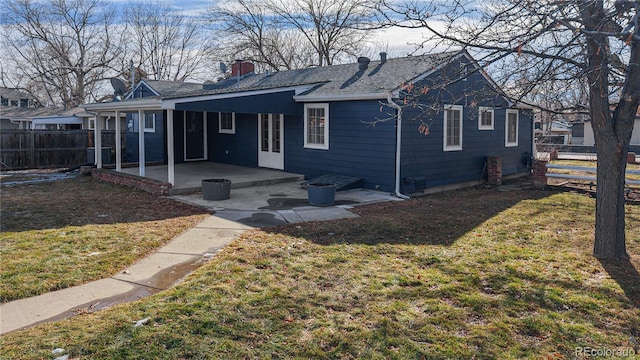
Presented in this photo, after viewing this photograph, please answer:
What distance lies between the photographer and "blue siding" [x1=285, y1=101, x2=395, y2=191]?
1129 cm

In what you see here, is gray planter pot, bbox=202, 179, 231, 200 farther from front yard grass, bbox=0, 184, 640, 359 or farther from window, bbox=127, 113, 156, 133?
window, bbox=127, 113, 156, 133

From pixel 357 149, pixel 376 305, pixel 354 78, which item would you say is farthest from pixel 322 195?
pixel 376 305

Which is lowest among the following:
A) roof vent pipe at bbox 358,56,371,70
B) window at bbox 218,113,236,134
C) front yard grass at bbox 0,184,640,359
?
front yard grass at bbox 0,184,640,359

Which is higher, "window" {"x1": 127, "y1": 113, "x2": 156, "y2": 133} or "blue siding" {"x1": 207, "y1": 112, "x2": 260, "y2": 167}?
"window" {"x1": 127, "y1": 113, "x2": 156, "y2": 133}

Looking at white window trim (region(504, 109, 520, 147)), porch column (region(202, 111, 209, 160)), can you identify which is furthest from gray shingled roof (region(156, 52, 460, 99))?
white window trim (region(504, 109, 520, 147))

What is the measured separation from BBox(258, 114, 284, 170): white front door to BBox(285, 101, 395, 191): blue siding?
105 cm

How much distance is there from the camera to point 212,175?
13.6m

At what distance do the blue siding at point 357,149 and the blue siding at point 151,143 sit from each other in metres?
6.72

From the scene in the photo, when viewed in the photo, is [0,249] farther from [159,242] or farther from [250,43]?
[250,43]

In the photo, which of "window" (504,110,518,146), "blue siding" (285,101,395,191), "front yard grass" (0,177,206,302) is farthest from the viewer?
"window" (504,110,518,146)

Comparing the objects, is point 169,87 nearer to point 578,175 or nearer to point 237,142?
point 237,142

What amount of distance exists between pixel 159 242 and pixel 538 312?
4813mm

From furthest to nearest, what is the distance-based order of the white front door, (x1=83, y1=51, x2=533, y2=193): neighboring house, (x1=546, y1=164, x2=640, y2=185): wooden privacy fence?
1. the white front door
2. (x1=546, y1=164, x2=640, y2=185): wooden privacy fence
3. (x1=83, y1=51, x2=533, y2=193): neighboring house

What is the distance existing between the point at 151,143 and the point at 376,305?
15820 mm
